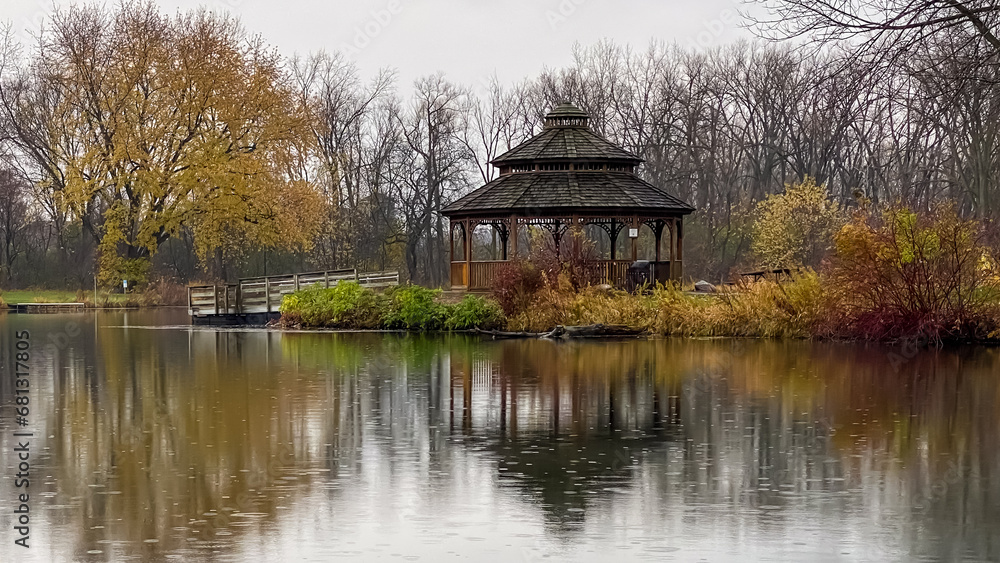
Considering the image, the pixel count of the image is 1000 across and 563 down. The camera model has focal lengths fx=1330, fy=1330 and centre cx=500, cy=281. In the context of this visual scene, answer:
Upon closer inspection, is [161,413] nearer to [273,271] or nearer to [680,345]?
[680,345]

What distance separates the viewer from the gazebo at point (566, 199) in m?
40.6

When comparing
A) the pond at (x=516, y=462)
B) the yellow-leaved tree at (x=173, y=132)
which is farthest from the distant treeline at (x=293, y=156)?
the pond at (x=516, y=462)

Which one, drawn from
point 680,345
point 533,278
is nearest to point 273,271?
point 533,278

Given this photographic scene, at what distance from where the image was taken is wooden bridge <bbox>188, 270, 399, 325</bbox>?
4291 cm

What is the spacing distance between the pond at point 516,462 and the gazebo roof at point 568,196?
17241 mm

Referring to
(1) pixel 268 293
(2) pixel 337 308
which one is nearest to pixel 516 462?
(2) pixel 337 308

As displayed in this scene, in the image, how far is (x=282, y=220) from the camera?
58062 mm

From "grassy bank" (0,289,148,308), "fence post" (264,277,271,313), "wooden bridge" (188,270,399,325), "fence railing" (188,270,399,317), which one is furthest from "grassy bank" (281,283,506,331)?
"grassy bank" (0,289,148,308)

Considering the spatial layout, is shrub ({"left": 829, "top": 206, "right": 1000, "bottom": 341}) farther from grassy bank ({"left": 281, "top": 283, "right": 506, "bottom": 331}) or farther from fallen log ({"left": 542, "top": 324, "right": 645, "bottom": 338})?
grassy bank ({"left": 281, "top": 283, "right": 506, "bottom": 331})

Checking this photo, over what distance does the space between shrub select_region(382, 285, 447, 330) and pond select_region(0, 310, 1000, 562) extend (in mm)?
11944

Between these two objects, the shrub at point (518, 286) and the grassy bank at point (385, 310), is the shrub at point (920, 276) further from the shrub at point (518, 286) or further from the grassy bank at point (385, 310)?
the grassy bank at point (385, 310)

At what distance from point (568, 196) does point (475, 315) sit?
7.67 m

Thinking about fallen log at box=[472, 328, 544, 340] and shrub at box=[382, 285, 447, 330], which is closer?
fallen log at box=[472, 328, 544, 340]

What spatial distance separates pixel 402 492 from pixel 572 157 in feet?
105
